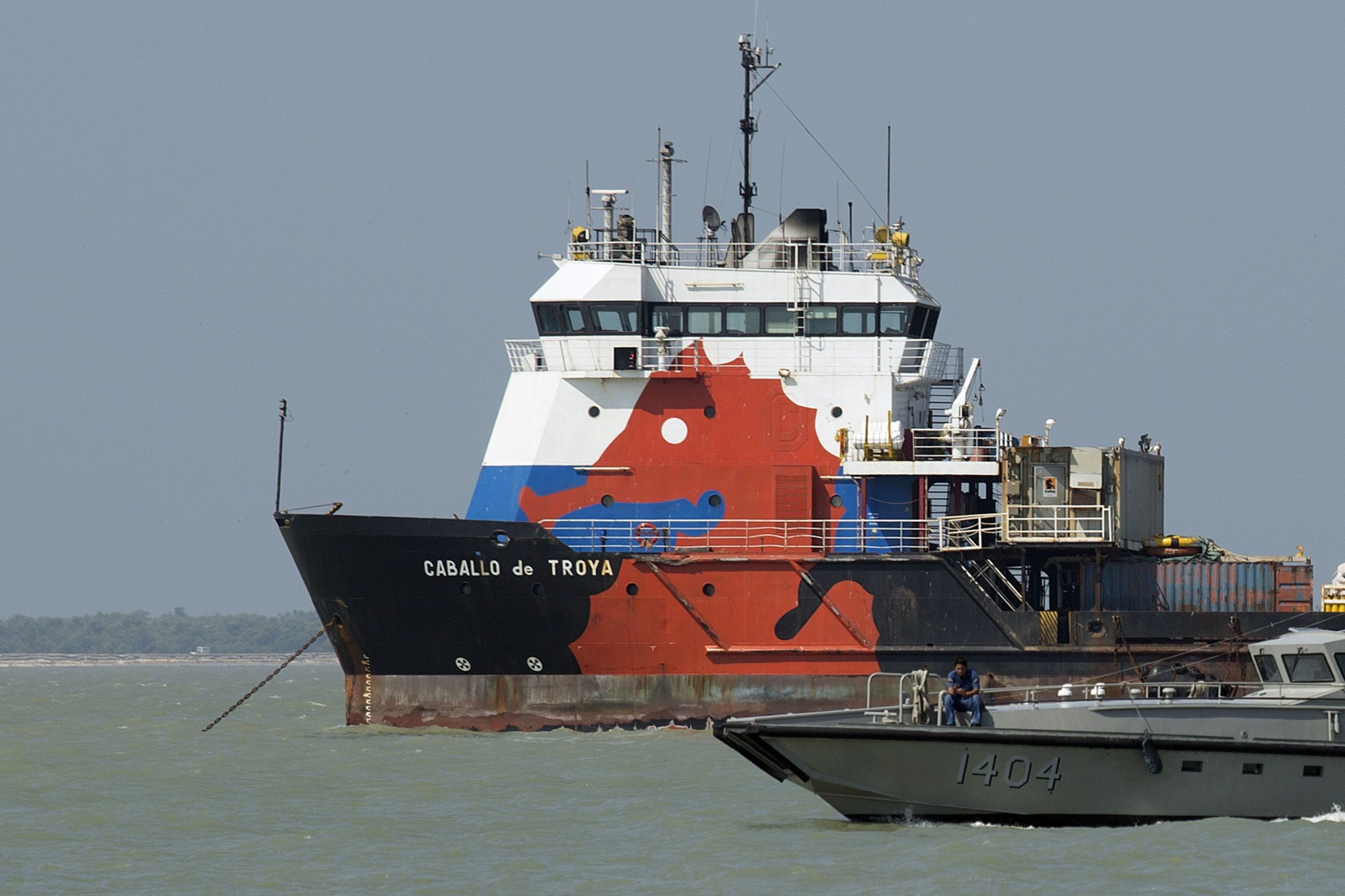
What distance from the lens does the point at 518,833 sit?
68.4 feet

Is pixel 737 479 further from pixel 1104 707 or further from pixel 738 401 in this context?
pixel 1104 707

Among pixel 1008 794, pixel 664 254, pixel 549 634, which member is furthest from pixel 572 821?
pixel 664 254

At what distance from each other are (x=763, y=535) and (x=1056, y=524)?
4.55 meters

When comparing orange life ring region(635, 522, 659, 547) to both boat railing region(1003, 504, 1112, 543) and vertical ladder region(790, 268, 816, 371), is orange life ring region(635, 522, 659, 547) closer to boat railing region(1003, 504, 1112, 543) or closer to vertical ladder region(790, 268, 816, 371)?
vertical ladder region(790, 268, 816, 371)

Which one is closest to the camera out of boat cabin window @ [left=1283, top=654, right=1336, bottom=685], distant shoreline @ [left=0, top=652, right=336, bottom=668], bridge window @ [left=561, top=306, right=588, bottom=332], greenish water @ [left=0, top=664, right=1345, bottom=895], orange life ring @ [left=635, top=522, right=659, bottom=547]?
greenish water @ [left=0, top=664, right=1345, bottom=895]

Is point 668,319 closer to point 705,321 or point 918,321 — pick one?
point 705,321

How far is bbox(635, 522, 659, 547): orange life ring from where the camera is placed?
30.8 m

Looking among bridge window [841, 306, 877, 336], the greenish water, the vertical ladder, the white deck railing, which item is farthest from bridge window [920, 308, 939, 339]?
the greenish water

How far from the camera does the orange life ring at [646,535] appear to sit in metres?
30.8

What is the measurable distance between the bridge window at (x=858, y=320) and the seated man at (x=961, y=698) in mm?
11584

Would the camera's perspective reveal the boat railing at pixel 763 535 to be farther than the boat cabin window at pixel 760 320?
No

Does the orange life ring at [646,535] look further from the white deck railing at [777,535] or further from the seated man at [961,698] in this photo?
the seated man at [961,698]

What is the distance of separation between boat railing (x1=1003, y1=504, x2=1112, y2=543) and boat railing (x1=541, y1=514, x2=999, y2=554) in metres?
0.78

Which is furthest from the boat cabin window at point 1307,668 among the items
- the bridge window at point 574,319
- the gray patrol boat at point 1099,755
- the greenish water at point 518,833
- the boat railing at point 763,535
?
the bridge window at point 574,319
